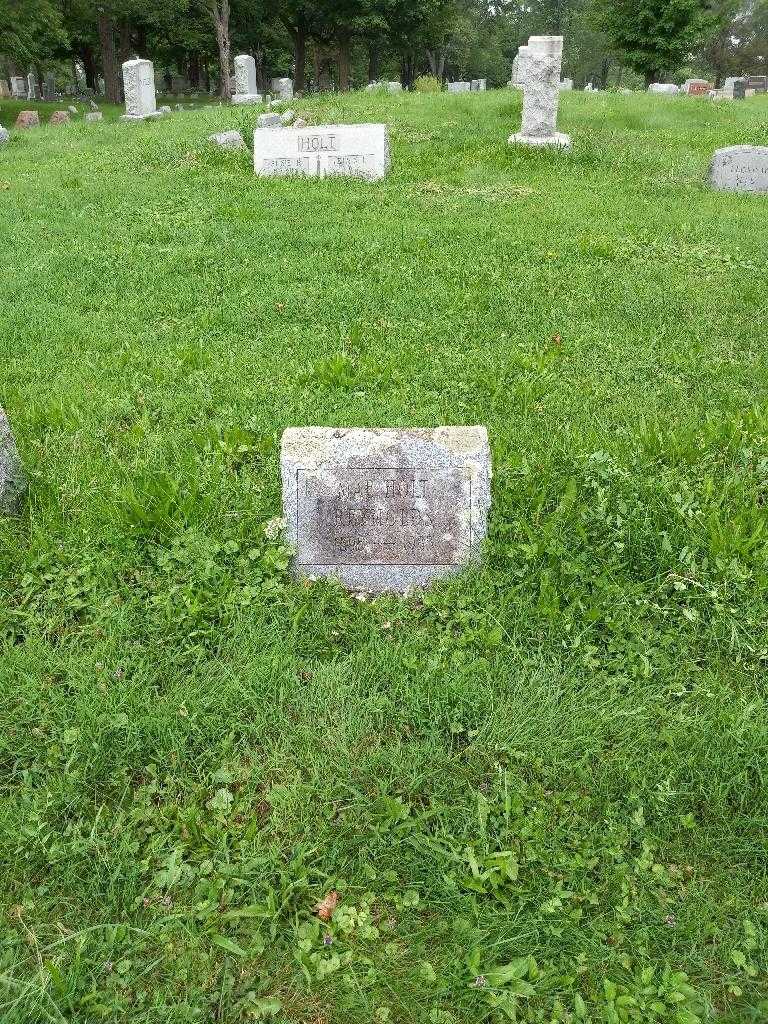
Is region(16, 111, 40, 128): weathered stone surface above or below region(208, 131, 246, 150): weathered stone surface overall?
above

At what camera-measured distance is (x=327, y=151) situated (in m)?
10.8

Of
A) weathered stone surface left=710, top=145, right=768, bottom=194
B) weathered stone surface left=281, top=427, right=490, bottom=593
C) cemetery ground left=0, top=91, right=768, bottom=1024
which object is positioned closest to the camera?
cemetery ground left=0, top=91, right=768, bottom=1024

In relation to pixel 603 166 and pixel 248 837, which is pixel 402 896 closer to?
pixel 248 837

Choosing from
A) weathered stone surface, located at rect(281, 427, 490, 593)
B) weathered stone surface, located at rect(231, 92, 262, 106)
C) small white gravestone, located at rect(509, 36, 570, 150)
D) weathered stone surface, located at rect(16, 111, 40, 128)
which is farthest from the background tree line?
weathered stone surface, located at rect(281, 427, 490, 593)

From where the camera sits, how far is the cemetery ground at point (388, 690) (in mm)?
2033

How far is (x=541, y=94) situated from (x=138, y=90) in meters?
12.6

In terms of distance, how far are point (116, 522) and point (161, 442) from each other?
2.66 ft

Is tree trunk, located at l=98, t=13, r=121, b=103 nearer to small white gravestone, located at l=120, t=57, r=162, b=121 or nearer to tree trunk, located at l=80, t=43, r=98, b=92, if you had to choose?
small white gravestone, located at l=120, t=57, r=162, b=121

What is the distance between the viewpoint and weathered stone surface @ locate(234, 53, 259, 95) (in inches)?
945

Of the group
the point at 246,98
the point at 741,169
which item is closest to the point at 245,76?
the point at 246,98

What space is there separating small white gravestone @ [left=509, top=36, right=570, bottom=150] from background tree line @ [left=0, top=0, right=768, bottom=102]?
14.7 m

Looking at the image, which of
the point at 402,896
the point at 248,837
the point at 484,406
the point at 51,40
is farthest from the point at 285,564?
the point at 51,40

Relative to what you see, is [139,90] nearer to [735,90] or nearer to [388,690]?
[735,90]

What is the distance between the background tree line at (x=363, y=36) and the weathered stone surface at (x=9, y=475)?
957 inches
